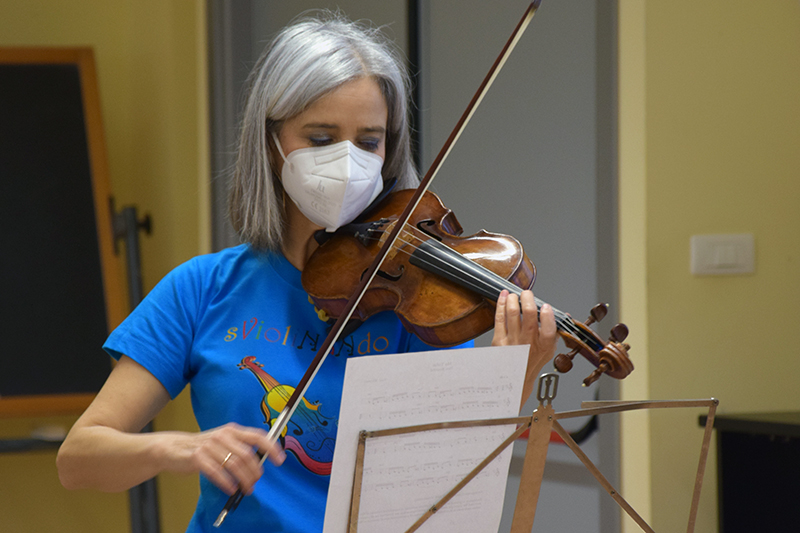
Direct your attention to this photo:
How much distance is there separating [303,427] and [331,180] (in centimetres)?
29

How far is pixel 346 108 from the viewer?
0.98m

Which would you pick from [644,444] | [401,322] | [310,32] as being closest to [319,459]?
[401,322]

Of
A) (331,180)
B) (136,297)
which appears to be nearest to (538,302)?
(331,180)

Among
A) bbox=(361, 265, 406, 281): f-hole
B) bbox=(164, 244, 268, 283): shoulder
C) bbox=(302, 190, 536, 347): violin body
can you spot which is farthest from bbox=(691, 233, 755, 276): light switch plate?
bbox=(164, 244, 268, 283): shoulder

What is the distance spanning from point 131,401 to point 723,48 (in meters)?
1.19

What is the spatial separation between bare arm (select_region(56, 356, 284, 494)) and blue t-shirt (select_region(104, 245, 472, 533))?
0.03 m

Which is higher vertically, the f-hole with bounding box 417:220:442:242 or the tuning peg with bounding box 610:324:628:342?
the f-hole with bounding box 417:220:442:242

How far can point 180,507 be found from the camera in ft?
7.67

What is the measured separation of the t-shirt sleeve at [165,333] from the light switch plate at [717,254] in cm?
92

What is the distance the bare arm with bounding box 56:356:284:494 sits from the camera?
2.28 feet

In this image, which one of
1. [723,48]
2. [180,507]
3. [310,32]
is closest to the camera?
[310,32]

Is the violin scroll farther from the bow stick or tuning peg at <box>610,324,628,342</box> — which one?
the bow stick

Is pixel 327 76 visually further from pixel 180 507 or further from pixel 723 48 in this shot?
pixel 180 507

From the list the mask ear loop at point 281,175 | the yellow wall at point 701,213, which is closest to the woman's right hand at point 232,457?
the mask ear loop at point 281,175
